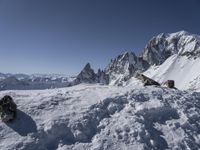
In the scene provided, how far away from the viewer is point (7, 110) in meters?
16.6

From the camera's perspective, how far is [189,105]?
64.0 feet

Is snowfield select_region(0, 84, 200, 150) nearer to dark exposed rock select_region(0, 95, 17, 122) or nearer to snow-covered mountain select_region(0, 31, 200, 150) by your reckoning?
snow-covered mountain select_region(0, 31, 200, 150)

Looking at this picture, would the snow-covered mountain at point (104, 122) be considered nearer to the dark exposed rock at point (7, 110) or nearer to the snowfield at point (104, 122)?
the snowfield at point (104, 122)

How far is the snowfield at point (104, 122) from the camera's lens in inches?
585

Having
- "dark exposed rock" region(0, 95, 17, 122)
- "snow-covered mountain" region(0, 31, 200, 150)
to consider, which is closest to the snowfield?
"snow-covered mountain" region(0, 31, 200, 150)

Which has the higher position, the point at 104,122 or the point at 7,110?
the point at 7,110

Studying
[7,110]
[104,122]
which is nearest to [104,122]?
[104,122]

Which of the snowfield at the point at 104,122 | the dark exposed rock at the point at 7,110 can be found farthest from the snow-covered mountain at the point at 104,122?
the dark exposed rock at the point at 7,110

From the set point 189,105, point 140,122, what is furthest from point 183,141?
point 189,105

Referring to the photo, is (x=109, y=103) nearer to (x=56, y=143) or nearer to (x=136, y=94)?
(x=136, y=94)

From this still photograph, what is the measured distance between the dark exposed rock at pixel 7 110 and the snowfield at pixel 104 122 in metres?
0.35

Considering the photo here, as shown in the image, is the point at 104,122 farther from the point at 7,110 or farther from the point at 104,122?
the point at 7,110

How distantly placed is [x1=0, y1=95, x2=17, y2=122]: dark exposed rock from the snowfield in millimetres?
345

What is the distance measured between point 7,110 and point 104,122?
213 inches
